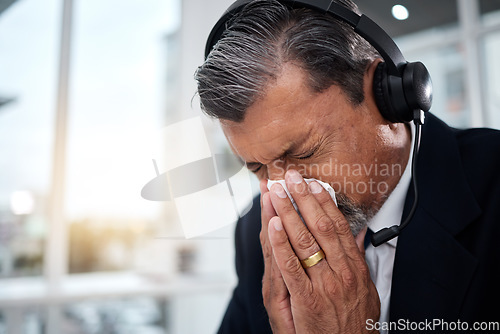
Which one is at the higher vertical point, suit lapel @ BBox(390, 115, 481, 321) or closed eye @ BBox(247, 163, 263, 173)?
closed eye @ BBox(247, 163, 263, 173)

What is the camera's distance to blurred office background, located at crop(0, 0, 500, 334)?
174cm

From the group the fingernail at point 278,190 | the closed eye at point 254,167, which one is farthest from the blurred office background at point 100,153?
the fingernail at point 278,190

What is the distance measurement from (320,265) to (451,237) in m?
0.22

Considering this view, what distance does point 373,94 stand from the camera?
2.11 feet

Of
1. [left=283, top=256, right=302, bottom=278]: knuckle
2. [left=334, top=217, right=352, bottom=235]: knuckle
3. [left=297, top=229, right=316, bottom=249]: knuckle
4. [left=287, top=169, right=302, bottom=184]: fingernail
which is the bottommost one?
[left=283, top=256, right=302, bottom=278]: knuckle

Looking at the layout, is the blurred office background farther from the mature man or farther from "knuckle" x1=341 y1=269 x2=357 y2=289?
"knuckle" x1=341 y1=269 x2=357 y2=289

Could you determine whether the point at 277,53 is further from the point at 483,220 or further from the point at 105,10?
the point at 105,10

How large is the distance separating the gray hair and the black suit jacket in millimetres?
220

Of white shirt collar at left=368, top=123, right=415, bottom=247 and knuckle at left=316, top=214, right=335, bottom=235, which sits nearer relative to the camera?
knuckle at left=316, top=214, right=335, bottom=235

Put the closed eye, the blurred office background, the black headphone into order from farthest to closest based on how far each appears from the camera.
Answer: the blurred office background
the closed eye
the black headphone

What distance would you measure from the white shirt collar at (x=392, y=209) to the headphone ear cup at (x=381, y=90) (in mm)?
164

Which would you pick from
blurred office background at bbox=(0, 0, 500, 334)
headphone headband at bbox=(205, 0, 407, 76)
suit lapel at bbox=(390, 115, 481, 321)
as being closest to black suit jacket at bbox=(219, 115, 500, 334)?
suit lapel at bbox=(390, 115, 481, 321)

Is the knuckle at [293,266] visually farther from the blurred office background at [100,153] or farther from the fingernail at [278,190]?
the blurred office background at [100,153]

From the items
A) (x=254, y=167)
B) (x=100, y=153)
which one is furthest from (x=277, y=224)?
(x=100, y=153)
